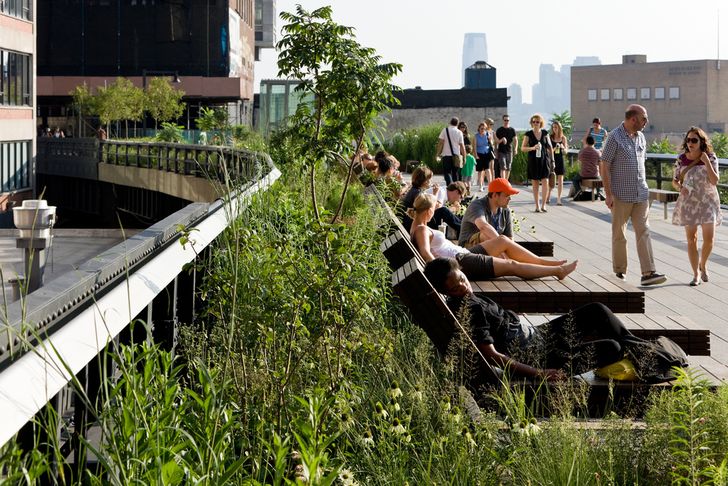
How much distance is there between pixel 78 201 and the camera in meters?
69.6

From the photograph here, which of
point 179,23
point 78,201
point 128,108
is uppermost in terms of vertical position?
point 179,23

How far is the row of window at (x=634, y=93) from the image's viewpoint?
127 meters

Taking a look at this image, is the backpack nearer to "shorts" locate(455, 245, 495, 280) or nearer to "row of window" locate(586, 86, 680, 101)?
"shorts" locate(455, 245, 495, 280)

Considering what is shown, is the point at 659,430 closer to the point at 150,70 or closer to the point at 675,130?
the point at 150,70

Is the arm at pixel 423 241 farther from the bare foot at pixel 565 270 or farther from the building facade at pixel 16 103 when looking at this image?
the building facade at pixel 16 103

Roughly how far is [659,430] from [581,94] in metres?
128

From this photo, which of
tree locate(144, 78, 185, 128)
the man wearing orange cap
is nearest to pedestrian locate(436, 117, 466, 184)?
the man wearing orange cap

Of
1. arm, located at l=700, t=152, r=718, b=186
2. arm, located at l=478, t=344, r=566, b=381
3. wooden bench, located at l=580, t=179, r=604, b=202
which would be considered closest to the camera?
arm, located at l=478, t=344, r=566, b=381

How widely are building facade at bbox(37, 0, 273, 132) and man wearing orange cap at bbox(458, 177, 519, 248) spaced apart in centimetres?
7266

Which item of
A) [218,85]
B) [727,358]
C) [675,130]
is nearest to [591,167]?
[727,358]

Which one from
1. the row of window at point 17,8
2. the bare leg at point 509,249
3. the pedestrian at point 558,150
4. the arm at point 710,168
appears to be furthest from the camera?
the row of window at point 17,8

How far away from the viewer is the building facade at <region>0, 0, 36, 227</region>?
55.8 m

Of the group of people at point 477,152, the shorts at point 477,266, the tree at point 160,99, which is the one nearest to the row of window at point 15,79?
the tree at point 160,99

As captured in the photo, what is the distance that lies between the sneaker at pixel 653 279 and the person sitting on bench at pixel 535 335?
18.2 ft
